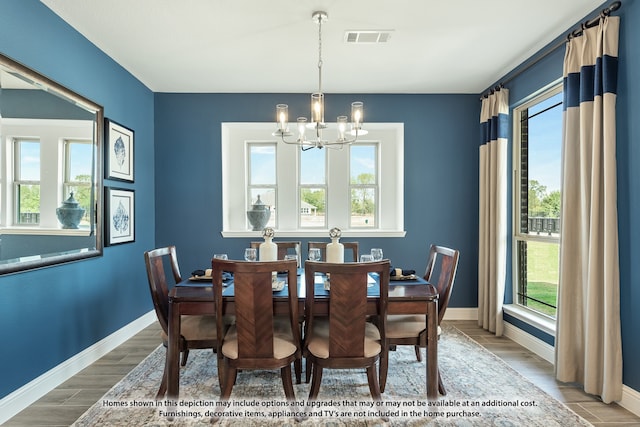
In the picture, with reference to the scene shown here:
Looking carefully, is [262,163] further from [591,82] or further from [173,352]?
[591,82]

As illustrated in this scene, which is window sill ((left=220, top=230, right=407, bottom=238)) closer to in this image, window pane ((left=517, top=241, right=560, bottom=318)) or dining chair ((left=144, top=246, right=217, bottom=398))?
window pane ((left=517, top=241, right=560, bottom=318))

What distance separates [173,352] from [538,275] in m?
3.28

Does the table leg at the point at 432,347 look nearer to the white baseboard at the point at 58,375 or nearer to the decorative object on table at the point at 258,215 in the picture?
the decorative object on table at the point at 258,215

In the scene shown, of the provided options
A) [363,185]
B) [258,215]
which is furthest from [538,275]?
[258,215]

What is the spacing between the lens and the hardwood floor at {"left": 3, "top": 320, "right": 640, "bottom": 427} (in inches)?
85.2

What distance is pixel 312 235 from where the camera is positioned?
4266mm

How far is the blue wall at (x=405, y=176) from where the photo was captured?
4254 millimetres

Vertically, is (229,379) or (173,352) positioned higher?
(173,352)

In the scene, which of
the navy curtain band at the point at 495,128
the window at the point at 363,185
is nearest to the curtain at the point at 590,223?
the navy curtain band at the point at 495,128

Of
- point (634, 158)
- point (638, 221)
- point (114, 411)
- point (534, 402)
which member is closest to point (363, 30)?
point (634, 158)

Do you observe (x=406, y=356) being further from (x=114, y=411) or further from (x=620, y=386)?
(x=114, y=411)

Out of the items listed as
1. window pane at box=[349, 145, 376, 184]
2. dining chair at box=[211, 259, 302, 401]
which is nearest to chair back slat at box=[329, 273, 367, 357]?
dining chair at box=[211, 259, 302, 401]

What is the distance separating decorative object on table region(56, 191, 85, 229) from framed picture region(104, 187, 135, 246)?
16.5 inches

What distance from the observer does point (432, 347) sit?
220 cm
